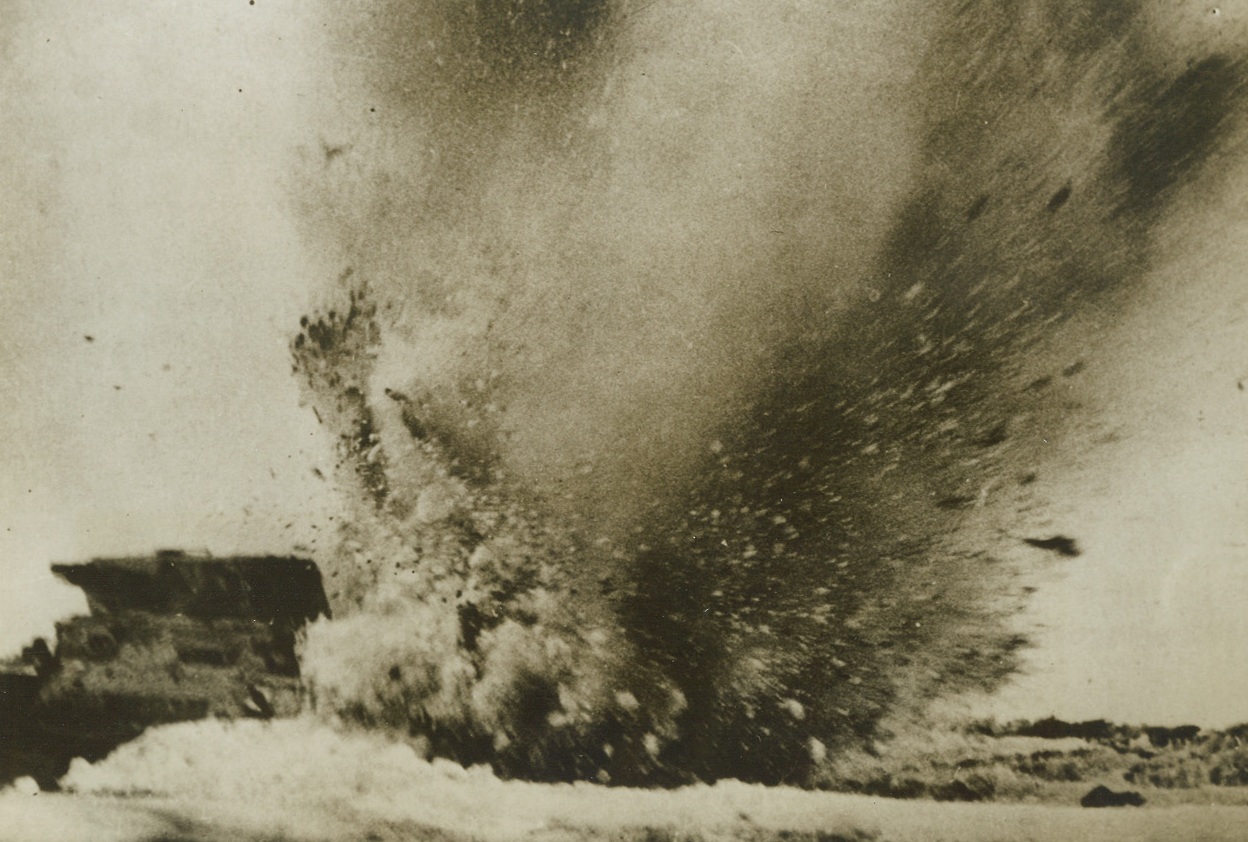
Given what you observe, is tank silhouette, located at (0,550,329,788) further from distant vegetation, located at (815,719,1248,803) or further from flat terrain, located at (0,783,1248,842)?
distant vegetation, located at (815,719,1248,803)

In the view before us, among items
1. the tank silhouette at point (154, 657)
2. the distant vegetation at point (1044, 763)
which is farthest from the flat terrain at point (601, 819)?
the tank silhouette at point (154, 657)

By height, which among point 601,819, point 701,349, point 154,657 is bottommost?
point 601,819

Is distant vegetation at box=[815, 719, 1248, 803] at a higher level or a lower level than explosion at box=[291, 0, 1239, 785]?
lower

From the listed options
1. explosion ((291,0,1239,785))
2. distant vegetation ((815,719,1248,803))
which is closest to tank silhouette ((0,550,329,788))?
explosion ((291,0,1239,785))

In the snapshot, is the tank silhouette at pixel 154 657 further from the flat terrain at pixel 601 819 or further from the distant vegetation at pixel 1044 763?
the distant vegetation at pixel 1044 763

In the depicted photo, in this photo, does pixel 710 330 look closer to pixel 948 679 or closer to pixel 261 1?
pixel 948 679

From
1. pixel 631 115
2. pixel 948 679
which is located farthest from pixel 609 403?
pixel 948 679

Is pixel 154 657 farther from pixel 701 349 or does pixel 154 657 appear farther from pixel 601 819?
pixel 701 349

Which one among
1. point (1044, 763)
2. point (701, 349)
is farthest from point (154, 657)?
point (1044, 763)

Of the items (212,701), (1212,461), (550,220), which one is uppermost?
(550,220)
